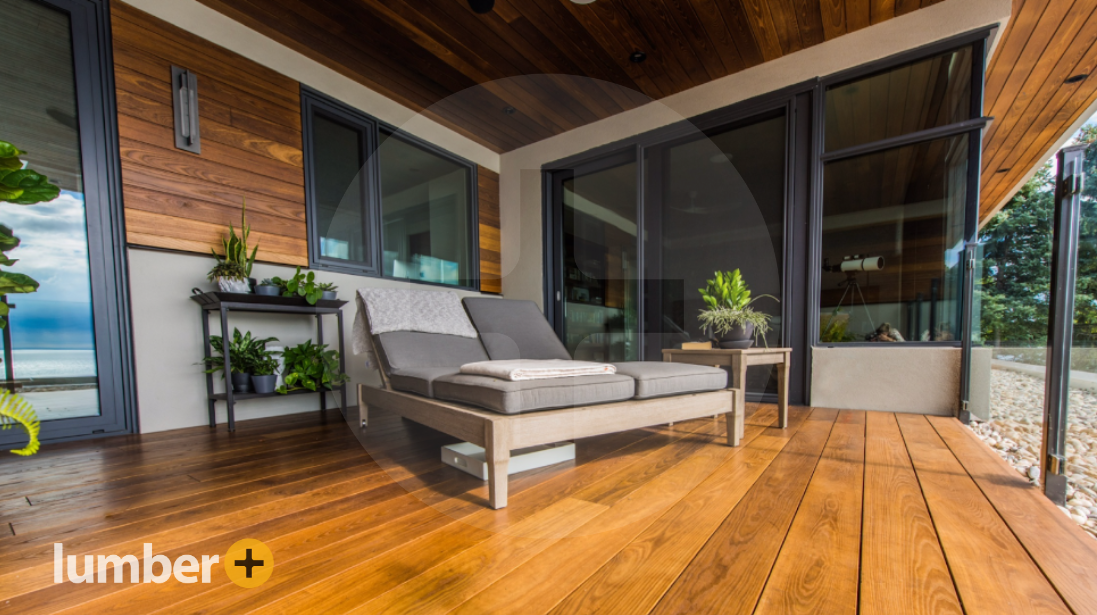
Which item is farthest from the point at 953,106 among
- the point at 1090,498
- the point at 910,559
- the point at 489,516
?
the point at 489,516

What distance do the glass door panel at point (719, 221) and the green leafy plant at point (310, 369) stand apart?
231 cm

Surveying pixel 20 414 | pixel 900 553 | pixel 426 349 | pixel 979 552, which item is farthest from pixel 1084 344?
pixel 20 414

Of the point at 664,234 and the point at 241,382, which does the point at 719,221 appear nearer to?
the point at 664,234

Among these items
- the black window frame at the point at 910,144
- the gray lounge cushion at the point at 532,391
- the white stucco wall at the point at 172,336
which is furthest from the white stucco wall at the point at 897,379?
the white stucco wall at the point at 172,336

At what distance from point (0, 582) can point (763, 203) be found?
366cm

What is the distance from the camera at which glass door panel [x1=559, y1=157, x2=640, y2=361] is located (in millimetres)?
3586

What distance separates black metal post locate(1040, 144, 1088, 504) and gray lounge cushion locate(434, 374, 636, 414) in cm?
123

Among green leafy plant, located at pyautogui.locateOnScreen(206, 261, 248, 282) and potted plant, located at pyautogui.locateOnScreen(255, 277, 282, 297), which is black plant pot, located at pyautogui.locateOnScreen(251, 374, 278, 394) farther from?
green leafy plant, located at pyautogui.locateOnScreen(206, 261, 248, 282)

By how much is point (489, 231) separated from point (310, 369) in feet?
7.13

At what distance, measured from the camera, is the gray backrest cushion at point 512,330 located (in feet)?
8.13

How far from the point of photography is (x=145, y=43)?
7.47ft

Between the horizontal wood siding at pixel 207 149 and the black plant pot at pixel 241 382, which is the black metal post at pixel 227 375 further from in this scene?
the horizontal wood siding at pixel 207 149

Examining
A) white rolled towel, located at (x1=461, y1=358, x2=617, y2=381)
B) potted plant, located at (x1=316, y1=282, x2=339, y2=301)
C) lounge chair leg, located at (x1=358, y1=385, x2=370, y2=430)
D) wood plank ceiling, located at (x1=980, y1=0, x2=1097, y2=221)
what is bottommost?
lounge chair leg, located at (x1=358, y1=385, x2=370, y2=430)

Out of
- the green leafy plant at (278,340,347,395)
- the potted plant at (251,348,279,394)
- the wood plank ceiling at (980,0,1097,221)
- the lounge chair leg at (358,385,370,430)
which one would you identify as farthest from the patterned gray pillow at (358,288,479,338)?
the wood plank ceiling at (980,0,1097,221)
